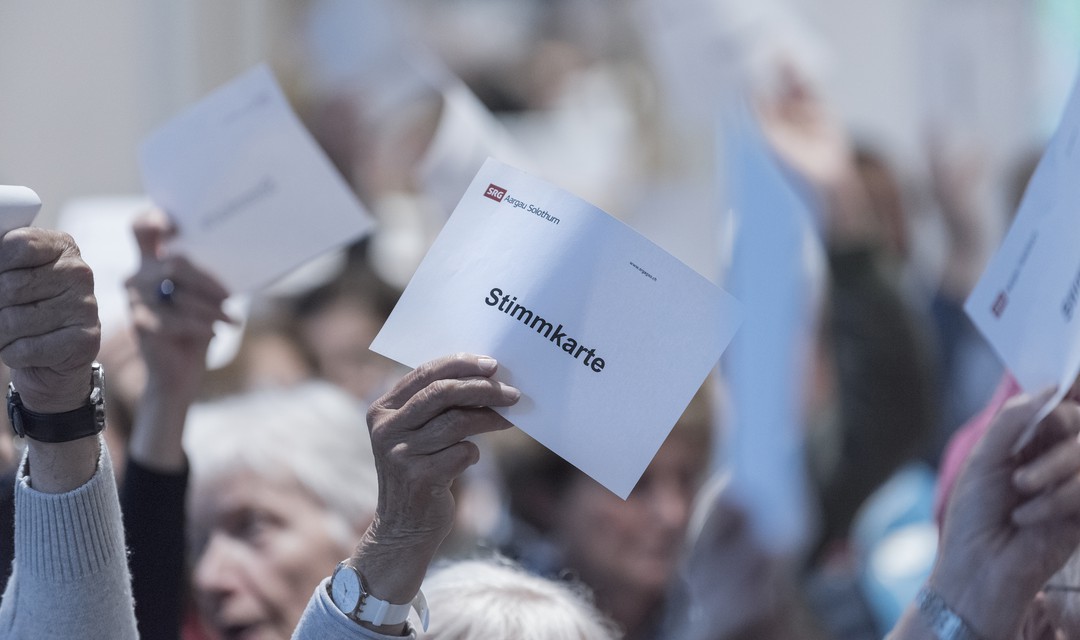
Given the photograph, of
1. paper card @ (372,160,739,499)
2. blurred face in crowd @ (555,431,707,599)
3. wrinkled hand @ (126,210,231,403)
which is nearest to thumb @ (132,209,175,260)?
wrinkled hand @ (126,210,231,403)

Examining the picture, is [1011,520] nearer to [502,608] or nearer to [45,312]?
[502,608]

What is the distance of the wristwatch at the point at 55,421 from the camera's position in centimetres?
134

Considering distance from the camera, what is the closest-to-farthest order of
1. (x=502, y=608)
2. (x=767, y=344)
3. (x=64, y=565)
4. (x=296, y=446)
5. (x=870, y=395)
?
1. (x=64, y=565)
2. (x=502, y=608)
3. (x=296, y=446)
4. (x=767, y=344)
5. (x=870, y=395)

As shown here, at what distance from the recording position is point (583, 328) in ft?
Result: 4.24

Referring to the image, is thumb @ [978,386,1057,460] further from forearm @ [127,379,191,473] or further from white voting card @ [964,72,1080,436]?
forearm @ [127,379,191,473]

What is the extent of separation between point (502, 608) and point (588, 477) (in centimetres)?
119

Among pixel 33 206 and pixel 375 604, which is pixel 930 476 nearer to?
pixel 375 604

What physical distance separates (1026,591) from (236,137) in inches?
50.8

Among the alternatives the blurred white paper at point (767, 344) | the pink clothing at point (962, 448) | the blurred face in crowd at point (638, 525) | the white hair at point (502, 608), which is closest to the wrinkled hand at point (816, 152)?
the blurred white paper at point (767, 344)

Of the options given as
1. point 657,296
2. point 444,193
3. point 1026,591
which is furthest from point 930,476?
point 657,296

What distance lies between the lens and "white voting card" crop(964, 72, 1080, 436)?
4.49 ft

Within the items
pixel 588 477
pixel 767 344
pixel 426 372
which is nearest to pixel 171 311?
pixel 426 372

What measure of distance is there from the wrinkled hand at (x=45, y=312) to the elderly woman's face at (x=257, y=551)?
2.59ft

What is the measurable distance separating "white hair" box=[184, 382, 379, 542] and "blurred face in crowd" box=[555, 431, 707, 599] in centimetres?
63
